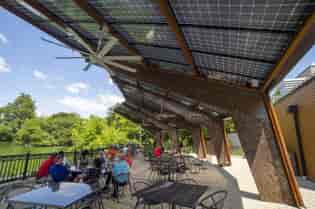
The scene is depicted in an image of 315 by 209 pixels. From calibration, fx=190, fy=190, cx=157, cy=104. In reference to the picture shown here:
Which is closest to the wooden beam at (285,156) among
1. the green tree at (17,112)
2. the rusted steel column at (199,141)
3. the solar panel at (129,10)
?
the solar panel at (129,10)

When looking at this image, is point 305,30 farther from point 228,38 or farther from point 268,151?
point 268,151

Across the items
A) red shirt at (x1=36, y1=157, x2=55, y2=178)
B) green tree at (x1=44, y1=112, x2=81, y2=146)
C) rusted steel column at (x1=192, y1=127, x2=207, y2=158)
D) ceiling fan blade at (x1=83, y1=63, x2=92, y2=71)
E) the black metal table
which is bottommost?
the black metal table

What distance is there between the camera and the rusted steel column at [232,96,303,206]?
423 centimetres

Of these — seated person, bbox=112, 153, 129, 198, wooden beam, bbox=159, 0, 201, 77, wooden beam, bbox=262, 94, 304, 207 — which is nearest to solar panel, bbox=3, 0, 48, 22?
wooden beam, bbox=159, 0, 201, 77

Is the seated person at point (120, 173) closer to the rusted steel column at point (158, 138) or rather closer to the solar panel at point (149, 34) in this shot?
the solar panel at point (149, 34)

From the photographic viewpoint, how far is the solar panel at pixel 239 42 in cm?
283

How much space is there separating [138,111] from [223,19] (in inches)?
537

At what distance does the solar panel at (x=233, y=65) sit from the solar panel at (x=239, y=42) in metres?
0.27

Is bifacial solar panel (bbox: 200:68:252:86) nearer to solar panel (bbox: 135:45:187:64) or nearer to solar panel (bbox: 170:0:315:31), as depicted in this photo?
solar panel (bbox: 135:45:187:64)

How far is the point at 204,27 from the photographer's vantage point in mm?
3006

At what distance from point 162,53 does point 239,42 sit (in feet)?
6.58

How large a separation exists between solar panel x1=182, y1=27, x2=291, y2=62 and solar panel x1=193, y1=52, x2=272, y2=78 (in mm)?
274

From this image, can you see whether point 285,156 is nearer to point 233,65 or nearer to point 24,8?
point 233,65

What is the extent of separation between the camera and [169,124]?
681 inches
